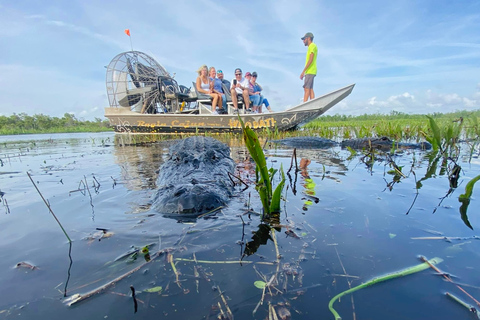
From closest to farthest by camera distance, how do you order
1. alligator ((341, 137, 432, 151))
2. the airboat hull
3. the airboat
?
alligator ((341, 137, 432, 151))
the airboat hull
the airboat

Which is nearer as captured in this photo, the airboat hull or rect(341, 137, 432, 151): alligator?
rect(341, 137, 432, 151): alligator

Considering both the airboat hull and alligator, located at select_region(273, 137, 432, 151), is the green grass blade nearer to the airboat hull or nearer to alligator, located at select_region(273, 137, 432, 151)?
alligator, located at select_region(273, 137, 432, 151)

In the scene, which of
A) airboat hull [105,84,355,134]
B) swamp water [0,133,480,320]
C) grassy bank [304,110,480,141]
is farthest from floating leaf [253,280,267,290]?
airboat hull [105,84,355,134]

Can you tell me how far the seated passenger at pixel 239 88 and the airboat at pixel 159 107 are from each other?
41 cm

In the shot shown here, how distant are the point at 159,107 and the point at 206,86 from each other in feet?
11.7

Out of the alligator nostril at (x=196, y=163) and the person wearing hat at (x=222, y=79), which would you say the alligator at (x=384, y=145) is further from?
the person wearing hat at (x=222, y=79)

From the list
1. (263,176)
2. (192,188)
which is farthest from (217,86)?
(263,176)

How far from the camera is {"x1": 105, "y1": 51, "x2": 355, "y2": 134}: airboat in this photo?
9.85 meters

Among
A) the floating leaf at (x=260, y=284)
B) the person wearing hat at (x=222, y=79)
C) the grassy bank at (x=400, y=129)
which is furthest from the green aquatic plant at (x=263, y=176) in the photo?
the person wearing hat at (x=222, y=79)

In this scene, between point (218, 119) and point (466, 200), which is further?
point (218, 119)

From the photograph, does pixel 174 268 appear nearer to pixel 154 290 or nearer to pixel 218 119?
pixel 154 290

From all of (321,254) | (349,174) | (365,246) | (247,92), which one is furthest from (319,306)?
(247,92)

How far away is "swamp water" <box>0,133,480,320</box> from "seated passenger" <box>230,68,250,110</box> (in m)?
8.11

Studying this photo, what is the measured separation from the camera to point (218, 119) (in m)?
9.95
